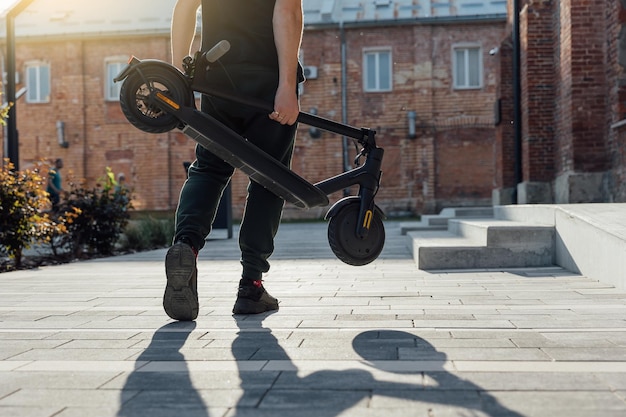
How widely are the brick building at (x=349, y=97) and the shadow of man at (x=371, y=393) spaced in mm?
22876

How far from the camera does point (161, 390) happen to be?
224 centimetres

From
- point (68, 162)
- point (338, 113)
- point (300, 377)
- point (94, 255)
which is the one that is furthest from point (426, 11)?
point (300, 377)

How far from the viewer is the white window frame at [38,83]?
88.8ft

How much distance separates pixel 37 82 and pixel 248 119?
2588 cm

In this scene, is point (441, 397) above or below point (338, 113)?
below

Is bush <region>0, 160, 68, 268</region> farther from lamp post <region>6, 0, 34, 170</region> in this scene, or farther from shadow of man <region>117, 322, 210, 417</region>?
shadow of man <region>117, 322, 210, 417</region>

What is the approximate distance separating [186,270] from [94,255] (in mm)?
6870

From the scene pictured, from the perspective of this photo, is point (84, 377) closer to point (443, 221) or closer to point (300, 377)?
point (300, 377)

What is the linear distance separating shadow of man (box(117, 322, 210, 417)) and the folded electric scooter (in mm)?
1011

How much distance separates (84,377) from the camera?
96.1 inches

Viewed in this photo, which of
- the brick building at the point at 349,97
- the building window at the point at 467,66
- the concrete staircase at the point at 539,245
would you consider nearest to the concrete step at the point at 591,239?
the concrete staircase at the point at 539,245

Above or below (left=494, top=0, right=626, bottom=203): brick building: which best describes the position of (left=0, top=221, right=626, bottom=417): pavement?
below

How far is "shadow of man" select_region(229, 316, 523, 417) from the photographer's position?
6.48 ft

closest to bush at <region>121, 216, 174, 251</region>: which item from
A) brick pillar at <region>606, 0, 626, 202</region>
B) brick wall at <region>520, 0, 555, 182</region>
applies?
brick wall at <region>520, 0, 555, 182</region>
